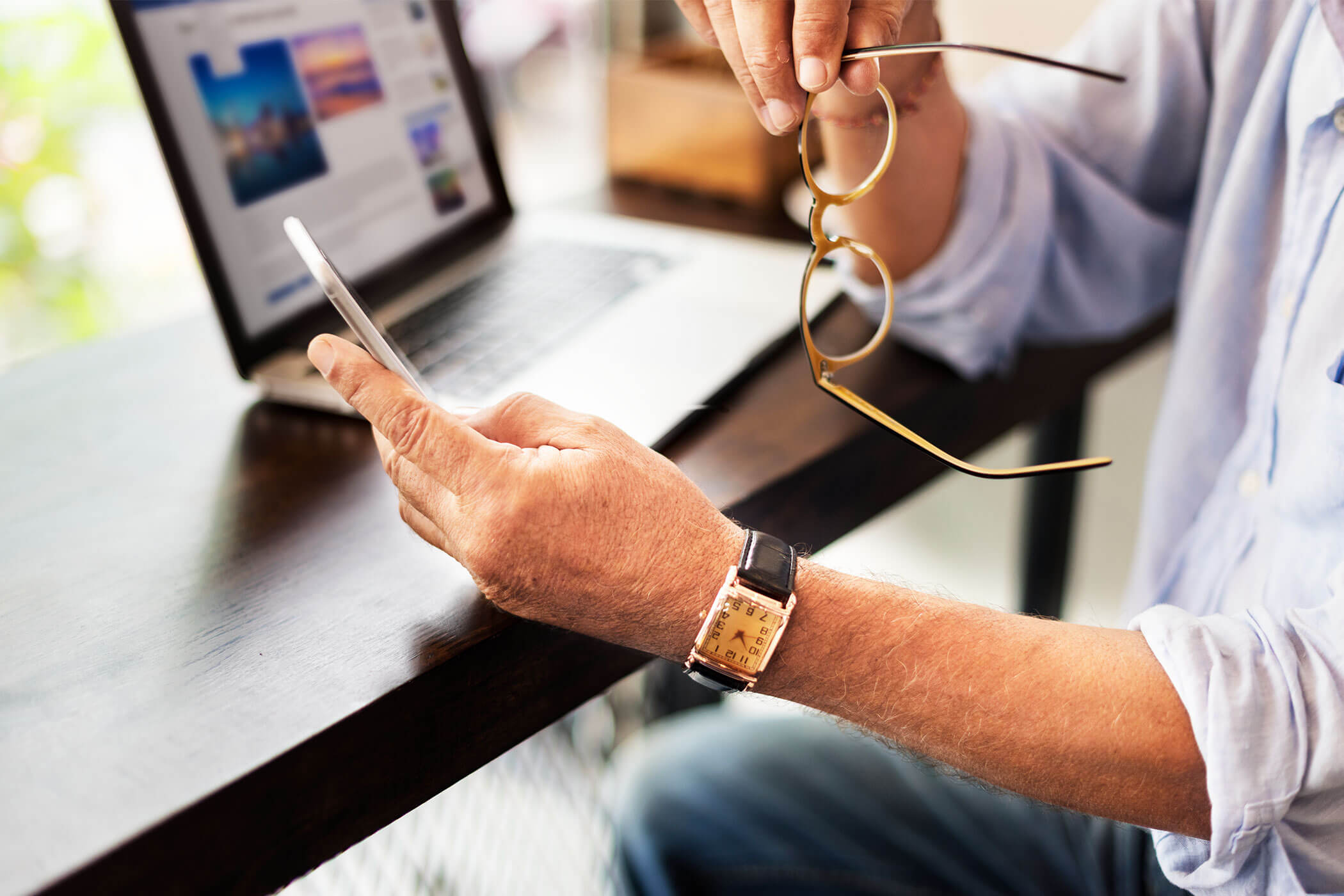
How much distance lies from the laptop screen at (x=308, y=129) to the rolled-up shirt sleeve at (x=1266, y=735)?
63 cm

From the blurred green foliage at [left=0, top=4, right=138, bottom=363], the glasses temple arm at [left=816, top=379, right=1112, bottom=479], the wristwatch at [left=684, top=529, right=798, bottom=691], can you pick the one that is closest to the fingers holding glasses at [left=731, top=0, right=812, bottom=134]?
the glasses temple arm at [left=816, top=379, right=1112, bottom=479]

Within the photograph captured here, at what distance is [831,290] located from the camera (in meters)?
0.83

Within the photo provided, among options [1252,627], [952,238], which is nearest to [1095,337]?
[952,238]

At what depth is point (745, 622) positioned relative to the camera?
471 mm

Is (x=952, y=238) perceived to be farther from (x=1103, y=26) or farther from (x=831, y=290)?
(x=1103, y=26)

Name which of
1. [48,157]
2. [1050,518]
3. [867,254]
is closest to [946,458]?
[867,254]

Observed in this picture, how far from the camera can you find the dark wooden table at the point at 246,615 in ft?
1.28

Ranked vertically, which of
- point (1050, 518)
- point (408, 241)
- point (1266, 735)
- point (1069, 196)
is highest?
point (408, 241)

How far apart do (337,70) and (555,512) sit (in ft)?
1.71

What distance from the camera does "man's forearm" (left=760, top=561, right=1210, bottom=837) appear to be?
48 centimetres

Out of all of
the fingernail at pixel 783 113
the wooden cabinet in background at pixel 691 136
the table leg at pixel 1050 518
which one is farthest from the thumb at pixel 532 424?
the table leg at pixel 1050 518

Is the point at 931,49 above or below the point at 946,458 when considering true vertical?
above

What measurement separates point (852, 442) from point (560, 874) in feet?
2.68

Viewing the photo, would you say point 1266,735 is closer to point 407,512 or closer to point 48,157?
point 407,512
